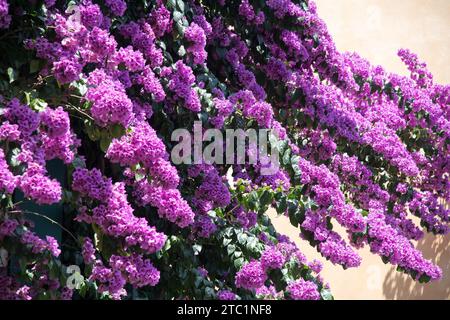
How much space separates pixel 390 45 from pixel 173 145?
4193 millimetres

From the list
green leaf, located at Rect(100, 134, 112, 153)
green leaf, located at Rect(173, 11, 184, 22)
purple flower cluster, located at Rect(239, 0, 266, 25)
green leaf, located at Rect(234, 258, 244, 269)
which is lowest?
green leaf, located at Rect(234, 258, 244, 269)

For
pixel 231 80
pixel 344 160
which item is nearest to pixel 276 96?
pixel 231 80

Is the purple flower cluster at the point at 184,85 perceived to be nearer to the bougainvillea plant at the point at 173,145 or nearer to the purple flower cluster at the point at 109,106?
the bougainvillea plant at the point at 173,145

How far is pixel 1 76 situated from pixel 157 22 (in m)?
1.03

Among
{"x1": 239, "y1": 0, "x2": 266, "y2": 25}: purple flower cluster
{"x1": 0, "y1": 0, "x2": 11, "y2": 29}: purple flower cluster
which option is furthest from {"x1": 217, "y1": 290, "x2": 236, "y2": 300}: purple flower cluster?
{"x1": 239, "y1": 0, "x2": 266, "y2": 25}: purple flower cluster

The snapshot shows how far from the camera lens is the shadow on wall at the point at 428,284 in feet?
24.0

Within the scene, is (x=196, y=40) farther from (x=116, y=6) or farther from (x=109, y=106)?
(x=109, y=106)

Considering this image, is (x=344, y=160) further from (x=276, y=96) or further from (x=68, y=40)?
(x=68, y=40)

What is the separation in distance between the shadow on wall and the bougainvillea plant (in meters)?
1.04

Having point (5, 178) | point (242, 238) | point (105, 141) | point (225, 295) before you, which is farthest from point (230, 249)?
point (5, 178)

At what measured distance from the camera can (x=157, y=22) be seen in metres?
3.97

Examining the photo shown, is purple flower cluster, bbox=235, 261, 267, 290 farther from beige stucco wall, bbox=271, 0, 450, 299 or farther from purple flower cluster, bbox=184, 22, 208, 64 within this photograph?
beige stucco wall, bbox=271, 0, 450, 299

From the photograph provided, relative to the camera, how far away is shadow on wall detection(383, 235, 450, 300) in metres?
7.30

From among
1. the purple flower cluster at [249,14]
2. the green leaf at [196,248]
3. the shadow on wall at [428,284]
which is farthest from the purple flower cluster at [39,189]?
the shadow on wall at [428,284]
